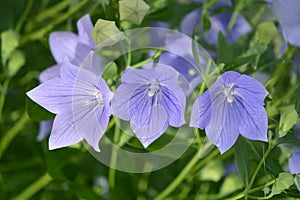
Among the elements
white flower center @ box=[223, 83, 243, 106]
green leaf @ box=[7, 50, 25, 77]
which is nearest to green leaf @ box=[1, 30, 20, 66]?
green leaf @ box=[7, 50, 25, 77]

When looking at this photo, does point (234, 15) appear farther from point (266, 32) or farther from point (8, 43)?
point (8, 43)

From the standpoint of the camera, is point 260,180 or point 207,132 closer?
point 207,132

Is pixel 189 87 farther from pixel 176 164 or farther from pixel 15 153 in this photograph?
pixel 15 153

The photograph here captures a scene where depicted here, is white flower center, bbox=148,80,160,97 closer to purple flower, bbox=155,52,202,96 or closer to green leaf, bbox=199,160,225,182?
purple flower, bbox=155,52,202,96

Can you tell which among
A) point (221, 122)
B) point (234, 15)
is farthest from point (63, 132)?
point (234, 15)

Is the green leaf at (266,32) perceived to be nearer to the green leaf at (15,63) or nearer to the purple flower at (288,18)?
the purple flower at (288,18)

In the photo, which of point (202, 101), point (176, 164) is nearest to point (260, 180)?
point (176, 164)
